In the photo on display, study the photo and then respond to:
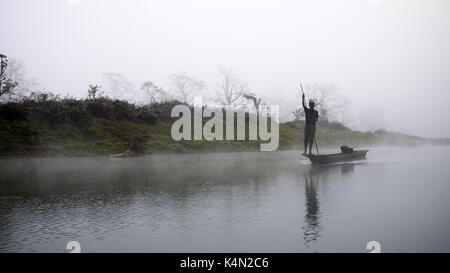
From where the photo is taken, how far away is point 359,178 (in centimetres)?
1722

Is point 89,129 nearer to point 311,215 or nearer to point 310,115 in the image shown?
point 310,115

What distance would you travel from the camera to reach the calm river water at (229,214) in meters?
7.58

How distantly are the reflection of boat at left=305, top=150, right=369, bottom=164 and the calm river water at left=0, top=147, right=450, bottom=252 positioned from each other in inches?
226

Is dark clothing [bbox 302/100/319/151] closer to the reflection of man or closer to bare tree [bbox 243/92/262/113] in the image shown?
Result: the reflection of man

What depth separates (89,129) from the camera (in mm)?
35781

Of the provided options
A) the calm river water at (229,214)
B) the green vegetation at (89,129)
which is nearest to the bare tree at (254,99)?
the green vegetation at (89,129)

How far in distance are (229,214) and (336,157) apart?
16.0 m

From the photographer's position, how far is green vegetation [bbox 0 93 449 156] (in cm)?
3127

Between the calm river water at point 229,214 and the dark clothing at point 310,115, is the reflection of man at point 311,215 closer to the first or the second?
the calm river water at point 229,214

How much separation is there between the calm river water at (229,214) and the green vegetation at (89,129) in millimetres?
14750

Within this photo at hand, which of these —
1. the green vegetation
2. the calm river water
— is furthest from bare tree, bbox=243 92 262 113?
the calm river water

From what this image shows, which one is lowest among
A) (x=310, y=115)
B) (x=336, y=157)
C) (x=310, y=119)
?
(x=336, y=157)

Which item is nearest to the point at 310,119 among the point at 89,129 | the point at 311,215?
the point at 311,215
